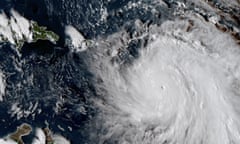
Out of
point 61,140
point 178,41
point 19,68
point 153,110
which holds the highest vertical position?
point 178,41

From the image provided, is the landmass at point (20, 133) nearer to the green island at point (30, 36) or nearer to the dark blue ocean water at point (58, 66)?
the dark blue ocean water at point (58, 66)

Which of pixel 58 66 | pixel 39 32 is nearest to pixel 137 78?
pixel 58 66

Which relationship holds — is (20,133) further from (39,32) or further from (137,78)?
(137,78)

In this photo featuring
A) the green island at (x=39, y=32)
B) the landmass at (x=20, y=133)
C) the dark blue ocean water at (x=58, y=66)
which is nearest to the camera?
the landmass at (x=20, y=133)

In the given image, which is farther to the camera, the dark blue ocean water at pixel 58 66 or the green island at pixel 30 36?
the green island at pixel 30 36

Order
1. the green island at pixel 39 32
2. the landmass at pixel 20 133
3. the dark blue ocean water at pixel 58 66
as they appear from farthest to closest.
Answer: the green island at pixel 39 32 < the dark blue ocean water at pixel 58 66 < the landmass at pixel 20 133

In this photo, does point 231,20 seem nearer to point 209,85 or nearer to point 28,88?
point 209,85

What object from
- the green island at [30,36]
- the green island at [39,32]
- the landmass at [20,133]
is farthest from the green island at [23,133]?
the green island at [39,32]

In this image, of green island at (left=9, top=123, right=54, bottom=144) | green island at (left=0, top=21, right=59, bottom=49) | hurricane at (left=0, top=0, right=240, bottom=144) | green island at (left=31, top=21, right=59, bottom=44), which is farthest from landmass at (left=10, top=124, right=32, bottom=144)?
green island at (left=31, top=21, right=59, bottom=44)

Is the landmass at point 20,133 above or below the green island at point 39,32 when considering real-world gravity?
below

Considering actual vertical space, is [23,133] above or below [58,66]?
below

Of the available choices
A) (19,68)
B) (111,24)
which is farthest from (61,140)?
(111,24)
